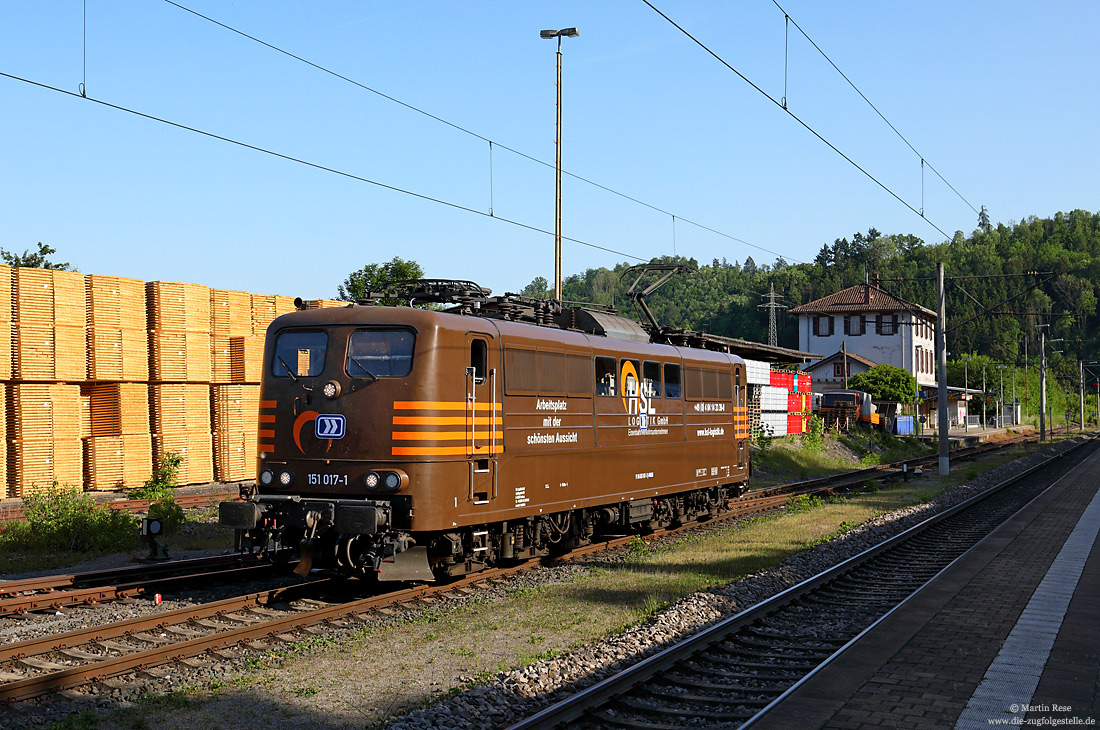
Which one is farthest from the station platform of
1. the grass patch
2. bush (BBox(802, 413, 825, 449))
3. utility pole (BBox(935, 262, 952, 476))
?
bush (BBox(802, 413, 825, 449))

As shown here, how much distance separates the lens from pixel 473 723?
7109 mm

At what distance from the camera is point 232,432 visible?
24.2 meters

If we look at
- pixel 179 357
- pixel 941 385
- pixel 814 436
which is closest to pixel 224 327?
pixel 179 357

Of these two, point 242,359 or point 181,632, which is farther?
point 242,359

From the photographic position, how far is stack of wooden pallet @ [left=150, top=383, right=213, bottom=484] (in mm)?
22516

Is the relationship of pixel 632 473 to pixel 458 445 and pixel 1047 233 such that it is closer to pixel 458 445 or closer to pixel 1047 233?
pixel 458 445

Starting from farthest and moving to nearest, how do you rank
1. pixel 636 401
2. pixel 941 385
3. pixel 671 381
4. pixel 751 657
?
pixel 941 385
pixel 671 381
pixel 636 401
pixel 751 657

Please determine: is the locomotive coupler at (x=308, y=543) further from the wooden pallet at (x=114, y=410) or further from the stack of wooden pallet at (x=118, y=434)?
the wooden pallet at (x=114, y=410)

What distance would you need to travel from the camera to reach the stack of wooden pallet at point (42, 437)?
20031mm

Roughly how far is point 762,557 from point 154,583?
8615mm

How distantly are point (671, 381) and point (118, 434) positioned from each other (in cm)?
1279

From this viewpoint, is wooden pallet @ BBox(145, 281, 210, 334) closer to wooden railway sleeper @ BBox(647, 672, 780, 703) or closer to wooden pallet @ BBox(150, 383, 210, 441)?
wooden pallet @ BBox(150, 383, 210, 441)

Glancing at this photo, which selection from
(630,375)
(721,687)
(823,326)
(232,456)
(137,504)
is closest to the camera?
(721,687)

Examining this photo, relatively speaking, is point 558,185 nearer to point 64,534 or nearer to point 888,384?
point 64,534
